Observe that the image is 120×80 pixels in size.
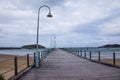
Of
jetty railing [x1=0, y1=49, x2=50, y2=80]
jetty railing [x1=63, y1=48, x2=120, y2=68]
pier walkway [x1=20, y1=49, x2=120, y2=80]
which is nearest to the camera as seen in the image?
jetty railing [x1=0, y1=49, x2=50, y2=80]

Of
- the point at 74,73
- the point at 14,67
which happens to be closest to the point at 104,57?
the point at 74,73

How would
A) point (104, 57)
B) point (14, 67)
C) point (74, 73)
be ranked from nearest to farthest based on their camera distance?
point (14, 67), point (74, 73), point (104, 57)

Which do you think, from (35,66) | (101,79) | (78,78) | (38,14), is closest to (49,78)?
(78,78)

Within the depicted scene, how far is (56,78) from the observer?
14.0 metres

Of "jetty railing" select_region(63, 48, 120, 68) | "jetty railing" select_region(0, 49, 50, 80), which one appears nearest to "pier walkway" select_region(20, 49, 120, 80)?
"jetty railing" select_region(0, 49, 50, 80)

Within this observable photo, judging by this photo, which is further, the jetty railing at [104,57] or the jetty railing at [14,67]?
the jetty railing at [104,57]

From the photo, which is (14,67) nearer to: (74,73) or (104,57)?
(74,73)

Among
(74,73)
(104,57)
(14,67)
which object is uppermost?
(14,67)

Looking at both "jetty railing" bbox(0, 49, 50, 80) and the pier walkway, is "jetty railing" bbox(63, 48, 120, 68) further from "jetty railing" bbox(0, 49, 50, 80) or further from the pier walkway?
"jetty railing" bbox(0, 49, 50, 80)

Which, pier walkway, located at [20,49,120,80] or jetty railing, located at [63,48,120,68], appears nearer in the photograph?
pier walkway, located at [20,49,120,80]

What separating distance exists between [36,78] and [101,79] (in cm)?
329

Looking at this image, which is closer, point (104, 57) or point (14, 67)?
point (14, 67)

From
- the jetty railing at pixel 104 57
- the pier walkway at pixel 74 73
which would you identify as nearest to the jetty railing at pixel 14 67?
the pier walkway at pixel 74 73

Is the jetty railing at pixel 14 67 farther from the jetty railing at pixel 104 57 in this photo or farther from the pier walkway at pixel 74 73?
the jetty railing at pixel 104 57
